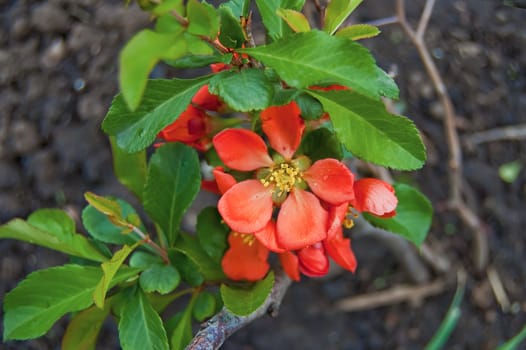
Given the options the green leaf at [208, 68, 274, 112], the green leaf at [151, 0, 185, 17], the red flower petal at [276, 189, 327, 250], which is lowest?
the red flower petal at [276, 189, 327, 250]

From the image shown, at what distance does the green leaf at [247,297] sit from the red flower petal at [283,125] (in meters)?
0.20

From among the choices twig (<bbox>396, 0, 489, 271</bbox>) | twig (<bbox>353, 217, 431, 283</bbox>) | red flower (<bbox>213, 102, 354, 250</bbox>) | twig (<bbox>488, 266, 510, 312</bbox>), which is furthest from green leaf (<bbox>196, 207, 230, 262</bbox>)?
twig (<bbox>488, 266, 510, 312</bbox>)

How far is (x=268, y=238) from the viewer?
2.60 ft

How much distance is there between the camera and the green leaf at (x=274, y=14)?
79 cm

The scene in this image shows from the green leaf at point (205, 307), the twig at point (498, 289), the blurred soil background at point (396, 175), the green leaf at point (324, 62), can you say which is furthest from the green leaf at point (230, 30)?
the twig at point (498, 289)

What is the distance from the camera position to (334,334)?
1.85m

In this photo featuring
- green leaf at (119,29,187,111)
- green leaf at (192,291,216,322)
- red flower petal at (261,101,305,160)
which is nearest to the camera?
green leaf at (119,29,187,111)

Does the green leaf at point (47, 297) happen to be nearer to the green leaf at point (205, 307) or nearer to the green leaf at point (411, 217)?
the green leaf at point (205, 307)

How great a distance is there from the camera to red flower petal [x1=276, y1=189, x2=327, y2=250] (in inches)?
30.6

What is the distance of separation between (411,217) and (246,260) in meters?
0.29

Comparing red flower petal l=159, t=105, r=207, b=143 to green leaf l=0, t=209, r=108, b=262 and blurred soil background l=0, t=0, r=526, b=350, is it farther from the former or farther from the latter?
blurred soil background l=0, t=0, r=526, b=350

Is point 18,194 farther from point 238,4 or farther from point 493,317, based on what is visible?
point 493,317

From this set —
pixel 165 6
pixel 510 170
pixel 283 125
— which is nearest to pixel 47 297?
pixel 283 125

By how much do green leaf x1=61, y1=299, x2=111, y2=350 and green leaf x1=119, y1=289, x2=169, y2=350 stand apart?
10 centimetres
